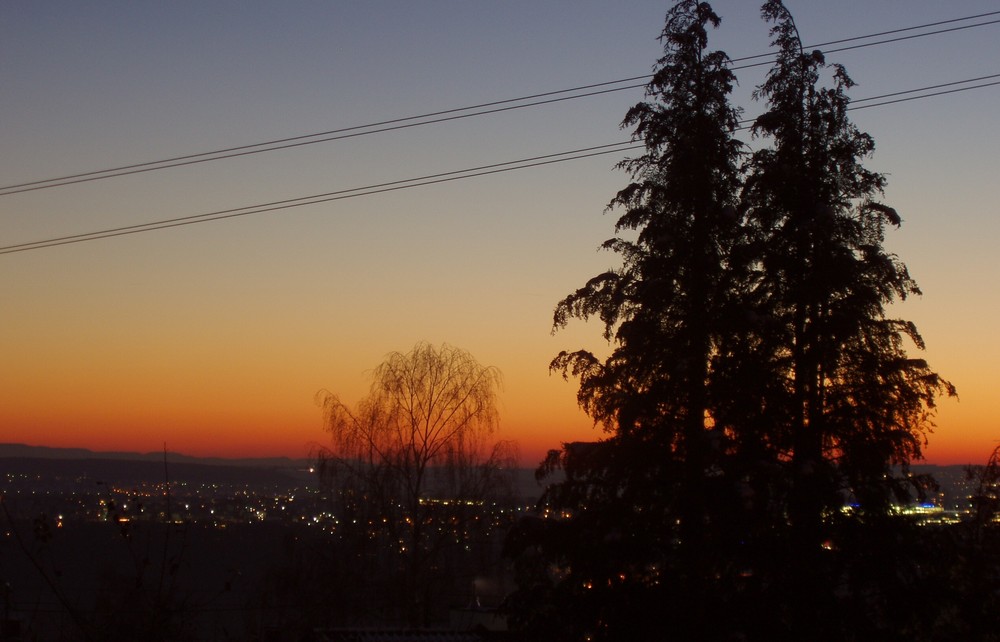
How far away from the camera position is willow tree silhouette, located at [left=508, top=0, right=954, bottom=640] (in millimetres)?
19672

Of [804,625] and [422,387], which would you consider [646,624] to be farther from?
[422,387]

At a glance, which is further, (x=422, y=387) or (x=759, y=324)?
(x=422, y=387)

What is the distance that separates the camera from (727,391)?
20438 millimetres

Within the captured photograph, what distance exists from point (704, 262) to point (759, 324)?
1.66m

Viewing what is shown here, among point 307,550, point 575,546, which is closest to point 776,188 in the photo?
point 575,546

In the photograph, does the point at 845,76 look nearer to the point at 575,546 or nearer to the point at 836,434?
the point at 836,434

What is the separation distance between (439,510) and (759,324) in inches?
907

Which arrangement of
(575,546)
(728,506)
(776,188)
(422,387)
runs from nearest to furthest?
(728,506) < (575,546) < (776,188) < (422,387)

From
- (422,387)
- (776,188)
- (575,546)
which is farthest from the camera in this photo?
(422,387)

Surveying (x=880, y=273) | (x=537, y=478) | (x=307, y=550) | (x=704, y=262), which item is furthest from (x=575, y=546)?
(x=307, y=550)

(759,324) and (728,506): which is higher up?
(759,324)

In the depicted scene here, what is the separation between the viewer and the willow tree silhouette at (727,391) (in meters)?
19.7

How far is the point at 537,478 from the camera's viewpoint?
2164 centimetres

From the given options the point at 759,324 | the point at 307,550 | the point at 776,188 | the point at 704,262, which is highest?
the point at 776,188
